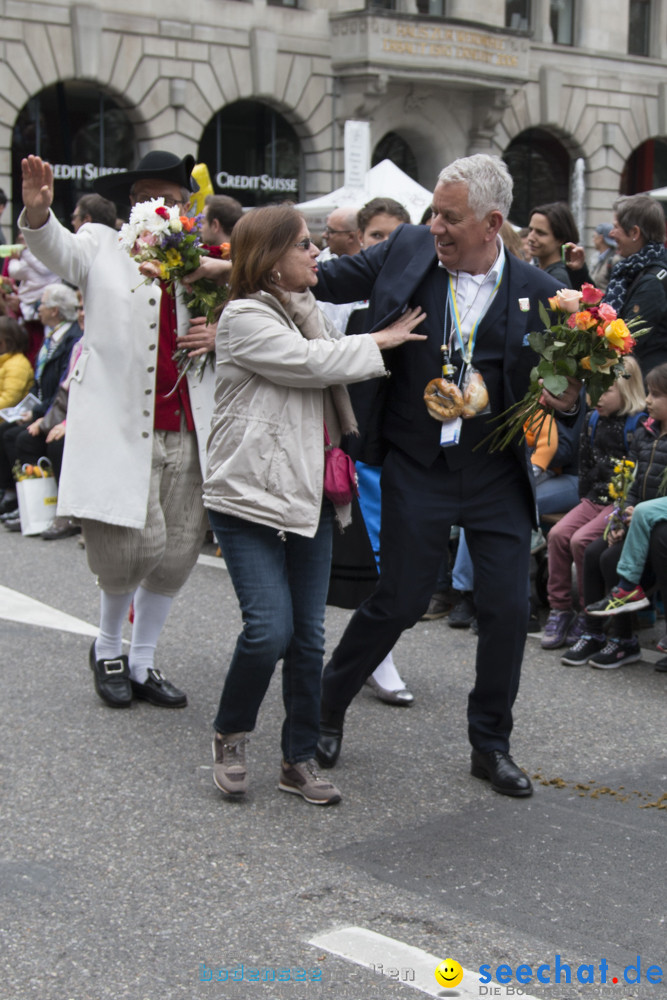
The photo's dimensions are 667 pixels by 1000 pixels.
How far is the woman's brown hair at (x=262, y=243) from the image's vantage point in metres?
4.21

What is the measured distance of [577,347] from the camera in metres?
4.18

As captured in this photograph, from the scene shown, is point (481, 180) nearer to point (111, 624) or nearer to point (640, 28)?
point (111, 624)

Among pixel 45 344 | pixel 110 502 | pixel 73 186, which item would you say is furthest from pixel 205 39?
pixel 110 502

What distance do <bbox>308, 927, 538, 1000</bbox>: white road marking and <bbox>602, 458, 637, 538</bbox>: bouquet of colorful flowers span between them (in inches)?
143

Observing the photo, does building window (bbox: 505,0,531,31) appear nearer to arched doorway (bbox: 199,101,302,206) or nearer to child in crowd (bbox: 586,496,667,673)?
arched doorway (bbox: 199,101,302,206)

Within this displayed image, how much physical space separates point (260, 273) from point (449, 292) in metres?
0.66

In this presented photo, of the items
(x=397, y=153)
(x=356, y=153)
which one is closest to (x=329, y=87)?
(x=397, y=153)

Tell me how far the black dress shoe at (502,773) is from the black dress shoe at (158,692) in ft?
4.55

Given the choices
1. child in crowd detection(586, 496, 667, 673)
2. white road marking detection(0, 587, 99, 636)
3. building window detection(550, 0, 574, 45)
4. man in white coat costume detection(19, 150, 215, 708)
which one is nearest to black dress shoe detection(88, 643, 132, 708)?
man in white coat costume detection(19, 150, 215, 708)

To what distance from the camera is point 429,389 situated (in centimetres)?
441

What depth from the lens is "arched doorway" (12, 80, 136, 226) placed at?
23547 millimetres

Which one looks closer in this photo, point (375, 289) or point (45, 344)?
point (375, 289)

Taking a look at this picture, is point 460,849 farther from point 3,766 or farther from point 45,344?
point 45,344

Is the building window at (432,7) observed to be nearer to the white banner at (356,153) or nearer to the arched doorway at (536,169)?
the arched doorway at (536,169)
